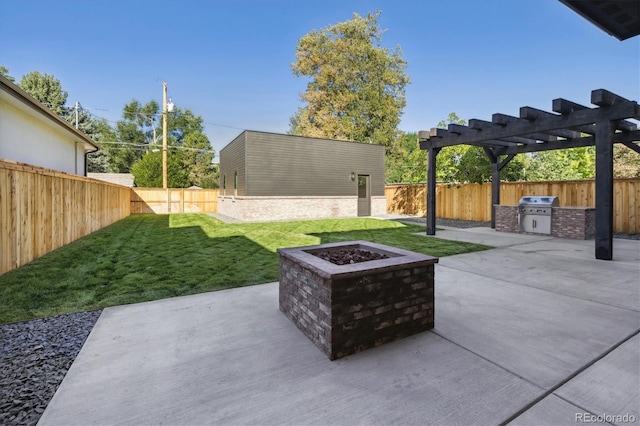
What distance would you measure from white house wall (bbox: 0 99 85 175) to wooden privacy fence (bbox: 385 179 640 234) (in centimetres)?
1658

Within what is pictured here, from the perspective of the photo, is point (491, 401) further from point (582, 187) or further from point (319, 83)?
point (319, 83)

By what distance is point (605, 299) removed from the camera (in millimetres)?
3820

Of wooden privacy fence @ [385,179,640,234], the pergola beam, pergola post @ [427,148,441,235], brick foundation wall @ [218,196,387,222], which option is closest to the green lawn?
pergola post @ [427,148,441,235]

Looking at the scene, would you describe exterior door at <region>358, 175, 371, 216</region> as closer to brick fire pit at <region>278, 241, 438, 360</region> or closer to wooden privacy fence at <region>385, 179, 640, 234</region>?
wooden privacy fence at <region>385, 179, 640, 234</region>

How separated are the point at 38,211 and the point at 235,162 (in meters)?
10.9

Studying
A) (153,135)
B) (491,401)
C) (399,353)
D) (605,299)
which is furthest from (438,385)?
(153,135)

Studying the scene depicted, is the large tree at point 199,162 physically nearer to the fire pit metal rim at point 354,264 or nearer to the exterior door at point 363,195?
the exterior door at point 363,195

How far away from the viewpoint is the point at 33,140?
8945 millimetres

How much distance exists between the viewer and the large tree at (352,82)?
2652cm

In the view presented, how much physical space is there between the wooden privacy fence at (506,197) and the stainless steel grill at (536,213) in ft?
8.98

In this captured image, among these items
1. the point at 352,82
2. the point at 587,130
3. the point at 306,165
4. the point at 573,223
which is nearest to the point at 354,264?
the point at 587,130

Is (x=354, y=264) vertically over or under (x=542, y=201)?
under

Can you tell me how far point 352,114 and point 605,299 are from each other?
1009 inches

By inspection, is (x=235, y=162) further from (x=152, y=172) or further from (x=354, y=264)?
(x=354, y=264)
